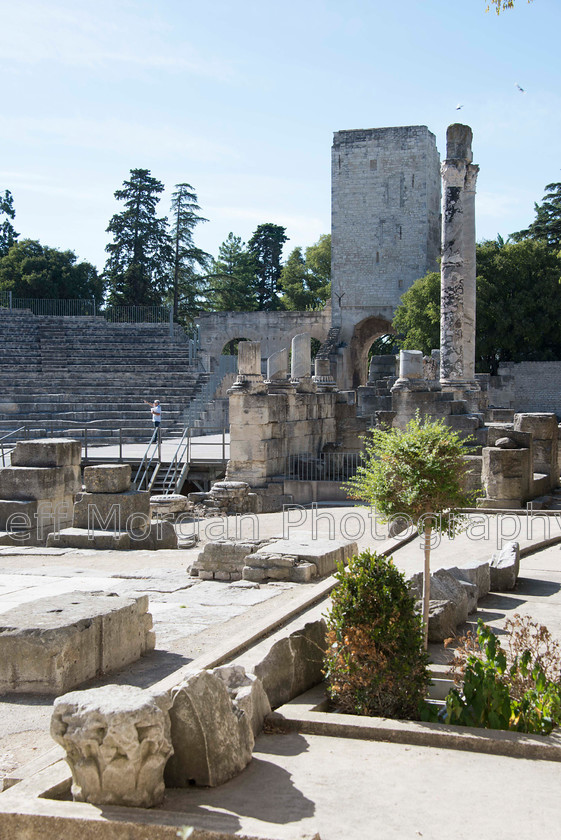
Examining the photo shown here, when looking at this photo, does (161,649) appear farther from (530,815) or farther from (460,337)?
(460,337)

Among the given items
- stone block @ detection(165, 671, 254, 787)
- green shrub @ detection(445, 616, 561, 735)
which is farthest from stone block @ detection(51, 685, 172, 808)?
green shrub @ detection(445, 616, 561, 735)

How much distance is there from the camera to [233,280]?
58.2 meters

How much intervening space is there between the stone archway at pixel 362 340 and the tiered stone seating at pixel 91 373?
40.7 ft

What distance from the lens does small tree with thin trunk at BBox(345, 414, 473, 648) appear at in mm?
6766

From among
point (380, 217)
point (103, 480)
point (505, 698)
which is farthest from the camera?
point (380, 217)

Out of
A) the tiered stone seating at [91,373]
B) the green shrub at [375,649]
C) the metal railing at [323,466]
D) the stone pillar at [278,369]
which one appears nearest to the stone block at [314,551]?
the green shrub at [375,649]

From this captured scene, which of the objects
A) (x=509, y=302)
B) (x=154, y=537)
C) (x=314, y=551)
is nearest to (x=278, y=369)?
(x=509, y=302)

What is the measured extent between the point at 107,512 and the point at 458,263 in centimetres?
1278

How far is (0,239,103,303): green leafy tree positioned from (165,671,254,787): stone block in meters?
45.2

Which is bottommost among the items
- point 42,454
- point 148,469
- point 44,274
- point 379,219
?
point 148,469

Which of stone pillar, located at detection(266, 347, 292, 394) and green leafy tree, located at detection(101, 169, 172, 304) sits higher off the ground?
green leafy tree, located at detection(101, 169, 172, 304)

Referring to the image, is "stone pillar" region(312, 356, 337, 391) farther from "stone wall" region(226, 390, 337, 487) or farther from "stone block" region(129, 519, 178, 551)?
"stone block" region(129, 519, 178, 551)

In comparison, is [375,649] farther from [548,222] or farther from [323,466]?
[548,222]

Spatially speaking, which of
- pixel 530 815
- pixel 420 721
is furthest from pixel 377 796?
pixel 420 721
